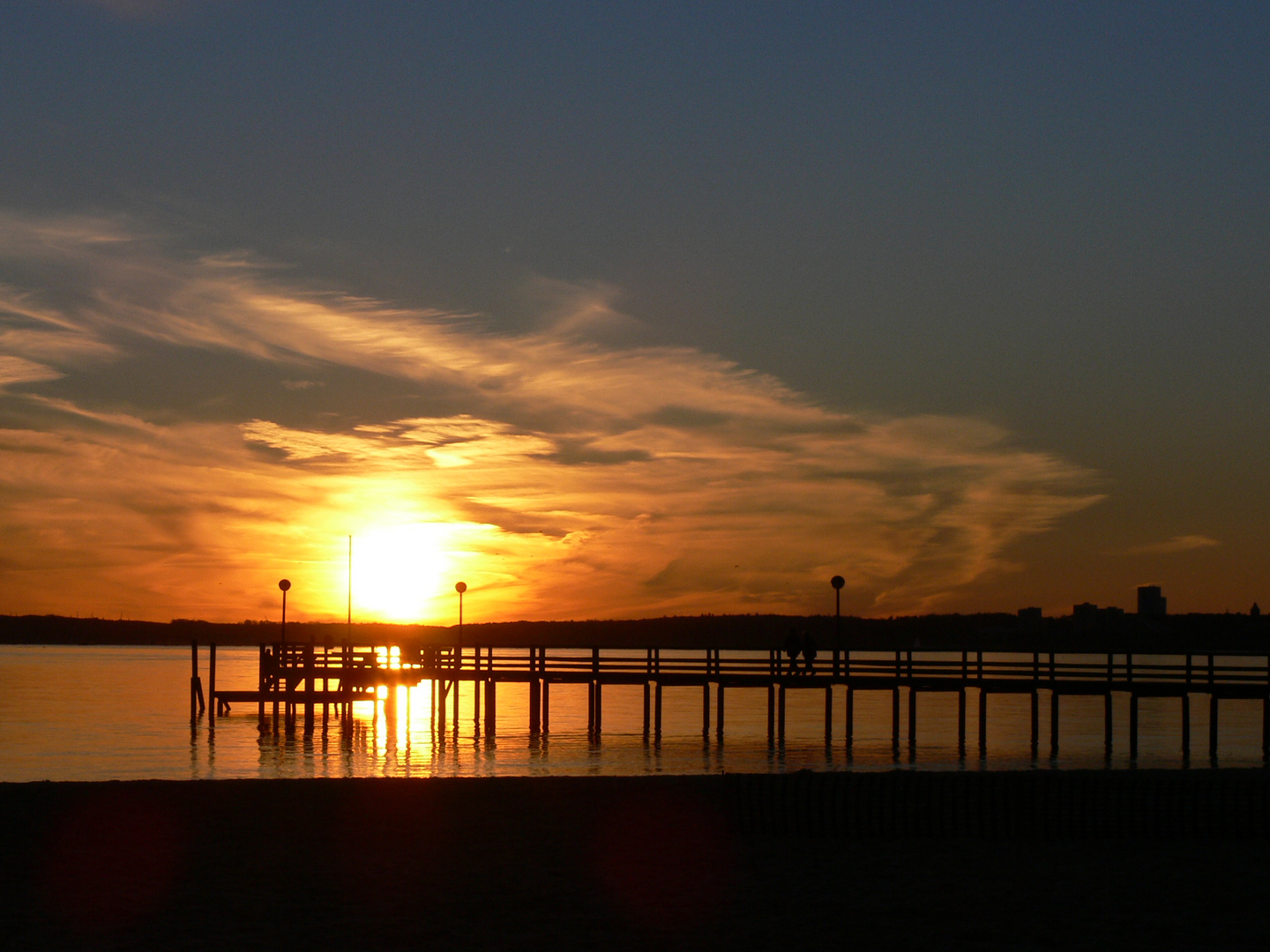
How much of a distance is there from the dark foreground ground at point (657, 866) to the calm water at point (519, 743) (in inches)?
704

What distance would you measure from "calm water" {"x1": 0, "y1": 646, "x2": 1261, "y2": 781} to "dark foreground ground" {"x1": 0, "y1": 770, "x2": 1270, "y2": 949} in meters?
17.9

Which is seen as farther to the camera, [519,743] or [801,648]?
[519,743]

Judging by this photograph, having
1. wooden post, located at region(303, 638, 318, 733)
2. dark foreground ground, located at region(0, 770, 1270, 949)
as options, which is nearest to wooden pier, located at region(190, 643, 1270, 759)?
wooden post, located at region(303, 638, 318, 733)

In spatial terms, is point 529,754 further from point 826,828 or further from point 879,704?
point 879,704

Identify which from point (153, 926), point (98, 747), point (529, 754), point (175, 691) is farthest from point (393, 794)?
point (175, 691)

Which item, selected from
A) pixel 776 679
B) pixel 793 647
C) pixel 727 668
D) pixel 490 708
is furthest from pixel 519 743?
pixel 793 647

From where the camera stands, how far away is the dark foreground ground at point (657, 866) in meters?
12.1

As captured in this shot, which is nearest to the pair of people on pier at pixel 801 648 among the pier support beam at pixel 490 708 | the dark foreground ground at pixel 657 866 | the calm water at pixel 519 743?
the calm water at pixel 519 743

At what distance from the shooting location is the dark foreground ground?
12.1 metres

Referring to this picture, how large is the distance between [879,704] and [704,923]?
3258 inches

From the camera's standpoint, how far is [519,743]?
161 feet

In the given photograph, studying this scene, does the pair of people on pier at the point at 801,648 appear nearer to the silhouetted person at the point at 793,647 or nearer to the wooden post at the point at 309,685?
the silhouetted person at the point at 793,647

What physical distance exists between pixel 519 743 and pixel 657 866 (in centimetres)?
3435

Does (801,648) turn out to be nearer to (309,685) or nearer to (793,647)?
(793,647)
